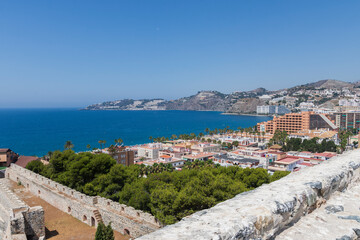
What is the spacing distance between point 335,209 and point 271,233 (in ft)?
4.36

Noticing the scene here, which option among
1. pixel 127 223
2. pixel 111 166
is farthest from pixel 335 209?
pixel 111 166

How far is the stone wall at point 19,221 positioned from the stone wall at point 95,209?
8.23ft

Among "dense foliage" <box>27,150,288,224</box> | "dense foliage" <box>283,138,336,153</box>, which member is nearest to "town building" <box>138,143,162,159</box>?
"dense foliage" <box>283,138,336,153</box>

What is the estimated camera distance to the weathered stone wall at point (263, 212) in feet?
8.29

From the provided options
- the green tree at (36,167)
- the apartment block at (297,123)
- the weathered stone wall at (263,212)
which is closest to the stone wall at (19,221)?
the weathered stone wall at (263,212)

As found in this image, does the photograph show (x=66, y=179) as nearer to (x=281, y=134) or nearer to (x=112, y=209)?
(x=112, y=209)

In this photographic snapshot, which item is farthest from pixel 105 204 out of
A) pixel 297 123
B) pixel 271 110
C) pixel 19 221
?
pixel 271 110

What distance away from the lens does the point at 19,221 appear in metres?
11.4

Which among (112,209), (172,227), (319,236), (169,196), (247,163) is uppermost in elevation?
(172,227)

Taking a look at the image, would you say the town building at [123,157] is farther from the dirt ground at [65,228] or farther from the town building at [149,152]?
the dirt ground at [65,228]

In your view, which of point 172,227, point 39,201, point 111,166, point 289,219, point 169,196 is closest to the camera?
point 172,227

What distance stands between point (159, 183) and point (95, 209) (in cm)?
381

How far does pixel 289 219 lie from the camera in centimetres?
309

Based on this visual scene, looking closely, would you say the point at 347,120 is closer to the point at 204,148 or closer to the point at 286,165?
the point at 204,148
